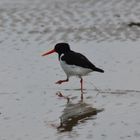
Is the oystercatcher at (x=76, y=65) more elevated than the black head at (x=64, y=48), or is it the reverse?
the black head at (x=64, y=48)

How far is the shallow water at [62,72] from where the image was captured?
33.7 feet

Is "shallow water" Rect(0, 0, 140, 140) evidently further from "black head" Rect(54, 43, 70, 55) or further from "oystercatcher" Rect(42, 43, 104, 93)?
"black head" Rect(54, 43, 70, 55)

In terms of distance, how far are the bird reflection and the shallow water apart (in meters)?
0.04

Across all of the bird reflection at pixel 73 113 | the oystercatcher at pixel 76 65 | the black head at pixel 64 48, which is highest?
the black head at pixel 64 48

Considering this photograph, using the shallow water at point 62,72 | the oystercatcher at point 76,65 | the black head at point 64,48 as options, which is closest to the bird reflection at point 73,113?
the shallow water at point 62,72

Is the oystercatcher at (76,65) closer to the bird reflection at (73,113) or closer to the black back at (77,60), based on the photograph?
the black back at (77,60)

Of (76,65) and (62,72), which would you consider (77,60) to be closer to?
(76,65)

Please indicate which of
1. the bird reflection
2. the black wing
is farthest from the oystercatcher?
the bird reflection

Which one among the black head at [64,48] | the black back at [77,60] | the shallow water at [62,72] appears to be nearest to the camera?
the shallow water at [62,72]

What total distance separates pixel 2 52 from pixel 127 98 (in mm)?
5111

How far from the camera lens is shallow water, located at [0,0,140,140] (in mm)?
10277

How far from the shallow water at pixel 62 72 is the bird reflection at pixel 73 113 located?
0.12 ft

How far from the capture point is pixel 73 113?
11.1 metres

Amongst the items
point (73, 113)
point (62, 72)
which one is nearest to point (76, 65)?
point (62, 72)
